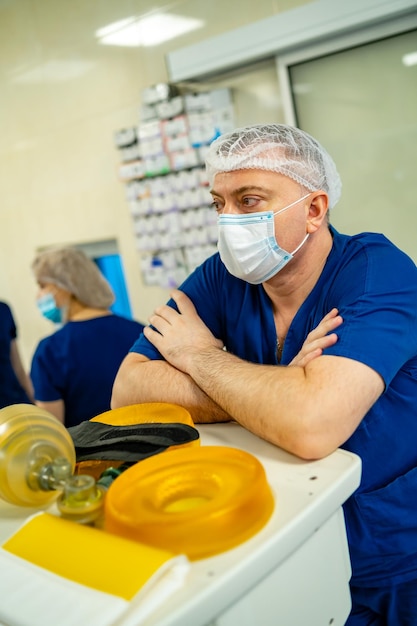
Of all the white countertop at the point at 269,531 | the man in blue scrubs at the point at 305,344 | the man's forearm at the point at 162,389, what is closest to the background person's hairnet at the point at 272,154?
the man in blue scrubs at the point at 305,344

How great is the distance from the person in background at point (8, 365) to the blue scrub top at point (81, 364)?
29 cm

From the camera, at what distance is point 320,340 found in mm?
1160

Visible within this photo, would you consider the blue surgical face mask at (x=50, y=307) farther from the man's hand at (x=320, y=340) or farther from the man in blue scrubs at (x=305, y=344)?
the man's hand at (x=320, y=340)

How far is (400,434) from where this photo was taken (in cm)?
122

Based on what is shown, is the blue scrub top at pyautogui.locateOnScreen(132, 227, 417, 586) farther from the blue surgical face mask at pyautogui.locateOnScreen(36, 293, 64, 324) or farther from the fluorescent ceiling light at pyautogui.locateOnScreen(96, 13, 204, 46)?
the fluorescent ceiling light at pyautogui.locateOnScreen(96, 13, 204, 46)

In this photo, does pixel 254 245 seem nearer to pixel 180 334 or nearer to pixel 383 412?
pixel 180 334

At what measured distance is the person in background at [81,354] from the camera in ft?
8.32

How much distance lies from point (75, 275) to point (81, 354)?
1.39ft

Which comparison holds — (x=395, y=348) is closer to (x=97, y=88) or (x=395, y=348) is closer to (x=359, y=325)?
(x=359, y=325)

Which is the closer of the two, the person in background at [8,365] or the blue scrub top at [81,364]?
the blue scrub top at [81,364]

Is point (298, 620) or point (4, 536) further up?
point (4, 536)

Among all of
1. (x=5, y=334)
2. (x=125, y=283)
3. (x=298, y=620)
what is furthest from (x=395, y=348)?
(x=125, y=283)

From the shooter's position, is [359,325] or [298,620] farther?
[359,325]

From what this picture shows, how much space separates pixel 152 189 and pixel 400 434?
7.85 ft
